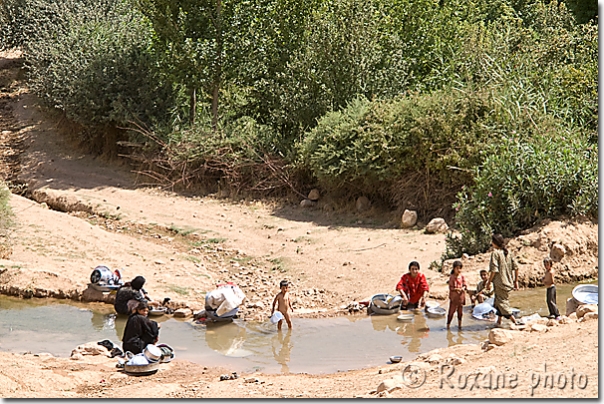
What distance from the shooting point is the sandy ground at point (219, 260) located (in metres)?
9.15

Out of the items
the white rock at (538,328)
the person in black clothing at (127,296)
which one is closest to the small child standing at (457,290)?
the white rock at (538,328)

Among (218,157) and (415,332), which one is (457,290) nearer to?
(415,332)

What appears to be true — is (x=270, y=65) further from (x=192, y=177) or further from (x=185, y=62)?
(x=192, y=177)

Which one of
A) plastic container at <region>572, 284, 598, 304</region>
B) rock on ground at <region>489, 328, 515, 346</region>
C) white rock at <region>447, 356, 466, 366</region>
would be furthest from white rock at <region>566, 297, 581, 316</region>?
white rock at <region>447, 356, 466, 366</region>

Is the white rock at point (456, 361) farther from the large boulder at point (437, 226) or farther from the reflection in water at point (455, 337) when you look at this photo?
the large boulder at point (437, 226)

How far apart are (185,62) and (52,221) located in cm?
664

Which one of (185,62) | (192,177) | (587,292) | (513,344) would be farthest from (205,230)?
(513,344)

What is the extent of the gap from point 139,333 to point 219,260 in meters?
6.15

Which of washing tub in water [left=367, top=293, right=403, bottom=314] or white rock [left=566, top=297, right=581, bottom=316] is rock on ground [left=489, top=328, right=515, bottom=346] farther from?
washing tub in water [left=367, top=293, right=403, bottom=314]

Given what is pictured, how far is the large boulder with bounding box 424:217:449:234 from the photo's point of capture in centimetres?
1767

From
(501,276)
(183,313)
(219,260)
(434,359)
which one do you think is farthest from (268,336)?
(219,260)

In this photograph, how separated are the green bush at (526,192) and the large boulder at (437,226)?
2.08 m

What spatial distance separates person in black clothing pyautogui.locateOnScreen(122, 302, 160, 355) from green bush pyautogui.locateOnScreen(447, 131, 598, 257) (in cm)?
622

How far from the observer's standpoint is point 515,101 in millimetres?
18438
